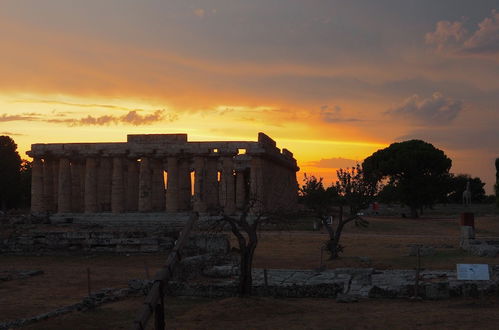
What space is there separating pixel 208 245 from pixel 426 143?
184 feet

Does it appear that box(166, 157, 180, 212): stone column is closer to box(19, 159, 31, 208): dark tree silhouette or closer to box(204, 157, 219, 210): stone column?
box(204, 157, 219, 210): stone column

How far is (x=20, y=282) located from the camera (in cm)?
2452

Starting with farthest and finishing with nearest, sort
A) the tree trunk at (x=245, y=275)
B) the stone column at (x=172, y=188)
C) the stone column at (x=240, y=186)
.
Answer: the stone column at (x=240, y=186) < the stone column at (x=172, y=188) < the tree trunk at (x=245, y=275)

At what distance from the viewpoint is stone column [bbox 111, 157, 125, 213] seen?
60.1 meters

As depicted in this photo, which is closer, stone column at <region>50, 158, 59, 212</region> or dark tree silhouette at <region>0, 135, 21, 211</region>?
stone column at <region>50, 158, 59, 212</region>

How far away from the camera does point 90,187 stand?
2406 inches

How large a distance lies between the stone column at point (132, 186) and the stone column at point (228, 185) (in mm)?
9679

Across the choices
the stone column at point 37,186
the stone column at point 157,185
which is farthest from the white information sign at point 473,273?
the stone column at point 37,186

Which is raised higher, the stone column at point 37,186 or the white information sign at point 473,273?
the stone column at point 37,186

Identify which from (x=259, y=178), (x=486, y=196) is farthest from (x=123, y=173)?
(x=486, y=196)

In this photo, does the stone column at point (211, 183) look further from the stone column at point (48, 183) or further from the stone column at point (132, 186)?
the stone column at point (48, 183)

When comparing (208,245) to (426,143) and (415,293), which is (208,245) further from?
(426,143)

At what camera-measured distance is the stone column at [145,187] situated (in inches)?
2349

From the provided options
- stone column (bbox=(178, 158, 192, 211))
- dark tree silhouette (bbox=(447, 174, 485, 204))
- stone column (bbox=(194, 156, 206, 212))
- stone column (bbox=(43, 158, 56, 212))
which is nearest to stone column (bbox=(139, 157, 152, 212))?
stone column (bbox=(178, 158, 192, 211))
